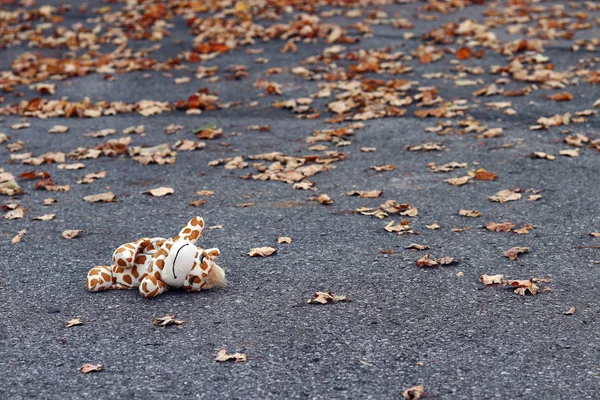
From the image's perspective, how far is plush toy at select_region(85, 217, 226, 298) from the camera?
421cm

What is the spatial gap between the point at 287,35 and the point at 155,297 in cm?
776

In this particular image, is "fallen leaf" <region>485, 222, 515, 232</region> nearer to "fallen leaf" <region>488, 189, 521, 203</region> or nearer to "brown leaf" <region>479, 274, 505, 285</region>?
"fallen leaf" <region>488, 189, 521, 203</region>

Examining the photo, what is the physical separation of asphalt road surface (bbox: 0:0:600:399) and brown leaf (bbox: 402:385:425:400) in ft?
0.12

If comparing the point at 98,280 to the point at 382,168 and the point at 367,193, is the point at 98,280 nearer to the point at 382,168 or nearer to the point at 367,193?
the point at 367,193

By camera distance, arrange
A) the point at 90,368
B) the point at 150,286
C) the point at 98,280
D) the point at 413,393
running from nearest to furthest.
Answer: the point at 413,393 < the point at 90,368 < the point at 150,286 < the point at 98,280

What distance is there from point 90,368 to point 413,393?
140cm

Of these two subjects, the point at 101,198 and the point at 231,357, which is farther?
the point at 101,198

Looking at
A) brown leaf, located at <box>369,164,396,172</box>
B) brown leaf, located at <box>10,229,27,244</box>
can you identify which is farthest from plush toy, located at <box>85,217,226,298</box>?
brown leaf, located at <box>369,164,396,172</box>

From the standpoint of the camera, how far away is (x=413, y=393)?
3.16m

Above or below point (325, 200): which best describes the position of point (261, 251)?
above

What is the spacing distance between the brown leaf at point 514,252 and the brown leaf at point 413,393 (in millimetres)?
1571

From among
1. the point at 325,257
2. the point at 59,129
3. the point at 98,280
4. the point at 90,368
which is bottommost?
the point at 59,129

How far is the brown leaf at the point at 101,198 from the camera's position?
237 inches

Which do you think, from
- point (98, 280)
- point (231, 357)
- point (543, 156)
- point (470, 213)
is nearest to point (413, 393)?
point (231, 357)
